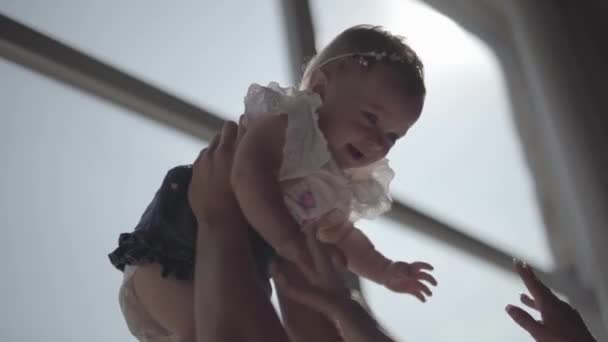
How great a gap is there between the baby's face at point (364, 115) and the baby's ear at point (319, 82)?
19mm

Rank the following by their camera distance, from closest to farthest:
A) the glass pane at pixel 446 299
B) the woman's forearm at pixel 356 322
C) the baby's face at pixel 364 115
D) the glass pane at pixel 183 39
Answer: the woman's forearm at pixel 356 322
the baby's face at pixel 364 115
the glass pane at pixel 183 39
the glass pane at pixel 446 299

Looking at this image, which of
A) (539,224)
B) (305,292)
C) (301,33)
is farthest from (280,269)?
(539,224)

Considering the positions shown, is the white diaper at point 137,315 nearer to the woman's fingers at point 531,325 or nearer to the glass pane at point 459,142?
the woman's fingers at point 531,325

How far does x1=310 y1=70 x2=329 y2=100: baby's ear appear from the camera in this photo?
0.86 metres

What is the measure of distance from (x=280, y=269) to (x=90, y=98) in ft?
1.65

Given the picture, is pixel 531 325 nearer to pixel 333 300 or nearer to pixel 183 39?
pixel 333 300

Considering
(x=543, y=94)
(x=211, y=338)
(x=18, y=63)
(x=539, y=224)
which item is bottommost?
(x=211, y=338)

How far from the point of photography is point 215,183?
27.1 inches

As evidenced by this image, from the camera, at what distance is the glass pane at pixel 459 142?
1591 millimetres

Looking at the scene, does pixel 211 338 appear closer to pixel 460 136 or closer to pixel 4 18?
pixel 4 18

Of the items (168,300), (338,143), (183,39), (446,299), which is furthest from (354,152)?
(446,299)

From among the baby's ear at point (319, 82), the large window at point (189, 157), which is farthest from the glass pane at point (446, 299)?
the baby's ear at point (319, 82)

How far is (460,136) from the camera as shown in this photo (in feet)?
5.82

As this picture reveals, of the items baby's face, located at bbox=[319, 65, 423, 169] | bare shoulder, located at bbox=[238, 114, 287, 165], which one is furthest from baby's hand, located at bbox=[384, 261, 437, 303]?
bare shoulder, located at bbox=[238, 114, 287, 165]
